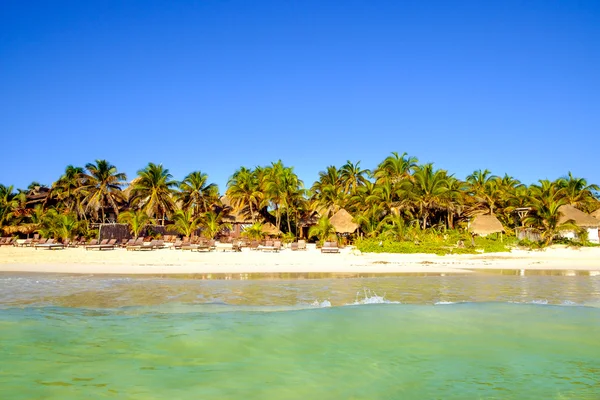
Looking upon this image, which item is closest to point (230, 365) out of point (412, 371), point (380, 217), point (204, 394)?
point (204, 394)

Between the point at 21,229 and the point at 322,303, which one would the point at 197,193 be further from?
the point at 322,303

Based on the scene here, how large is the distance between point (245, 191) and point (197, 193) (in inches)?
167

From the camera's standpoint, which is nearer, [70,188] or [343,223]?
[343,223]

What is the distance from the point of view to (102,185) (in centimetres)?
3944

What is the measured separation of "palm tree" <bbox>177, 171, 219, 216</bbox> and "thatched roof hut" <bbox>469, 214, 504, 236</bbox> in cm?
2121

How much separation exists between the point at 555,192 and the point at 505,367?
116ft

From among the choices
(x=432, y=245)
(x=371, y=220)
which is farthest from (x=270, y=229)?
(x=432, y=245)

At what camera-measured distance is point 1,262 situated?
21172 millimetres

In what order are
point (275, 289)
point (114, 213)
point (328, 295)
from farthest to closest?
1. point (114, 213)
2. point (275, 289)
3. point (328, 295)

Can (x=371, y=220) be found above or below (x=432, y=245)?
above

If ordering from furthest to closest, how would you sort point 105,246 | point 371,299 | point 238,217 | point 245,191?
1. point 238,217
2. point 245,191
3. point 105,246
4. point 371,299

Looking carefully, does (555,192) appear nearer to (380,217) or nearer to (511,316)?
(380,217)

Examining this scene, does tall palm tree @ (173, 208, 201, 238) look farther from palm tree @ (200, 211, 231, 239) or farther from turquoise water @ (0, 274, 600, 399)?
turquoise water @ (0, 274, 600, 399)

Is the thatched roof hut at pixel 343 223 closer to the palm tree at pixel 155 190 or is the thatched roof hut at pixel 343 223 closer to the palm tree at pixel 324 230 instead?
the palm tree at pixel 324 230
